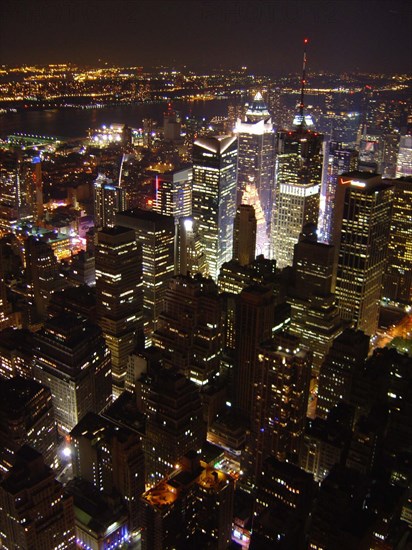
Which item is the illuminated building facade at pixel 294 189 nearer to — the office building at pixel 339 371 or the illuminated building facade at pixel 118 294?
the illuminated building facade at pixel 118 294

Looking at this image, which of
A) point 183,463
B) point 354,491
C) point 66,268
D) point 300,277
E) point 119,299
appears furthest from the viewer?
point 66,268

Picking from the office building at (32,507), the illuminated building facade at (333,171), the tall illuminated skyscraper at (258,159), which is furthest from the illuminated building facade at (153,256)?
the office building at (32,507)

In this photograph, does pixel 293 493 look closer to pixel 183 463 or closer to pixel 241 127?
pixel 183 463

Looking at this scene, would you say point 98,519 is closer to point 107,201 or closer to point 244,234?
point 244,234

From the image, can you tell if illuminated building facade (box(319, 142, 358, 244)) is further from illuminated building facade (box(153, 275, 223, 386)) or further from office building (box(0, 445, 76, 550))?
office building (box(0, 445, 76, 550))

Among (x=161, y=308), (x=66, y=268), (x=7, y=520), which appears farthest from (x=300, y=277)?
(x=7, y=520)

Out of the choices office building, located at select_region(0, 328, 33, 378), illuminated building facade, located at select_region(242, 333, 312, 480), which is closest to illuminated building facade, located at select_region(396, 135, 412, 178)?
illuminated building facade, located at select_region(242, 333, 312, 480)

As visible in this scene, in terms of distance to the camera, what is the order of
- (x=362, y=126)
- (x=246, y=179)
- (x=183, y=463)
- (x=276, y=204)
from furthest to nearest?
(x=362, y=126), (x=246, y=179), (x=276, y=204), (x=183, y=463)
